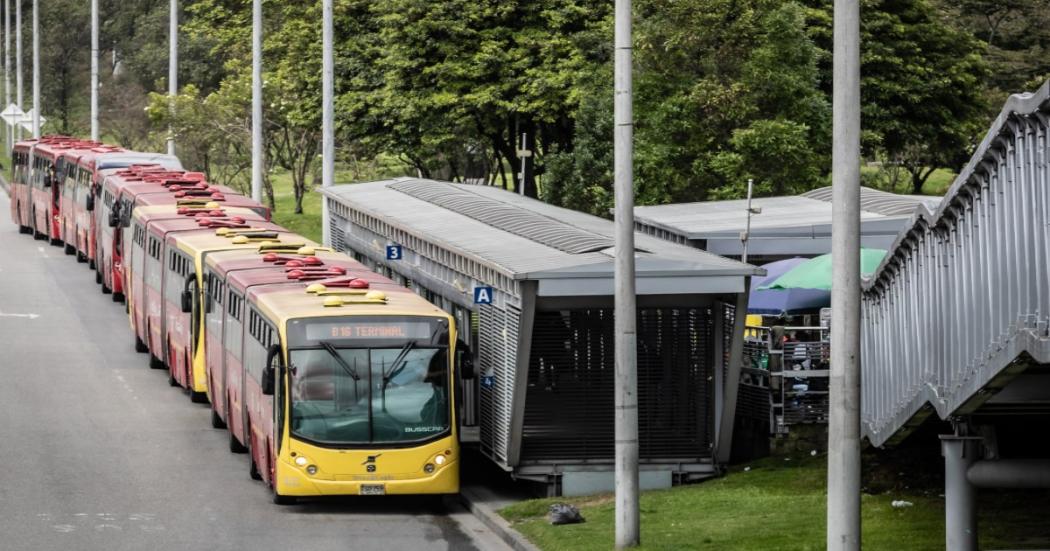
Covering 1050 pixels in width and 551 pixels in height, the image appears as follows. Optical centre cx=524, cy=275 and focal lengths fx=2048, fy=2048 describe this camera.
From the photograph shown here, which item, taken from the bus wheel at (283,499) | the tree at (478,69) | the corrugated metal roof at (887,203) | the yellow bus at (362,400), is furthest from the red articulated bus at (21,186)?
the yellow bus at (362,400)

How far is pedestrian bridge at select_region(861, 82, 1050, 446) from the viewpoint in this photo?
1449 cm

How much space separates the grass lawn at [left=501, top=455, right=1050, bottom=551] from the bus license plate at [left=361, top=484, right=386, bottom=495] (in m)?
1.39

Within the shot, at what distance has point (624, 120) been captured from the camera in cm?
2002

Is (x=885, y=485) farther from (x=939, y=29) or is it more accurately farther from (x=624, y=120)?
(x=939, y=29)

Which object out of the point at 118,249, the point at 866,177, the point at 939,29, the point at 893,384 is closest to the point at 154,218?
the point at 118,249

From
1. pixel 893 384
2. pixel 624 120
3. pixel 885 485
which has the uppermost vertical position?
pixel 624 120

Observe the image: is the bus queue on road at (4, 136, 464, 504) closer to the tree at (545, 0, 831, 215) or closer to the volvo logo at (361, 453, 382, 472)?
the volvo logo at (361, 453, 382, 472)

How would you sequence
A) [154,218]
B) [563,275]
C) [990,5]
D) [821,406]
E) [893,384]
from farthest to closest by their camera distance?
[990,5] < [154,218] < [821,406] < [563,275] < [893,384]

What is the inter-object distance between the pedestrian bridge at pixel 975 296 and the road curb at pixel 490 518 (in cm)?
→ 373

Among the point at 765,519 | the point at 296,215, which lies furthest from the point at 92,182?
the point at 765,519

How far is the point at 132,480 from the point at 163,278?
9.94m

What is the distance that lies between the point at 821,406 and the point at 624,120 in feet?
25.2

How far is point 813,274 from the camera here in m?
27.8

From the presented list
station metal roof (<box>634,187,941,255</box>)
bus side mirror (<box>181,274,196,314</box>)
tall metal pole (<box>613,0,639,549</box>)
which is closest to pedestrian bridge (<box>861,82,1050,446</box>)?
tall metal pole (<box>613,0,639,549</box>)
